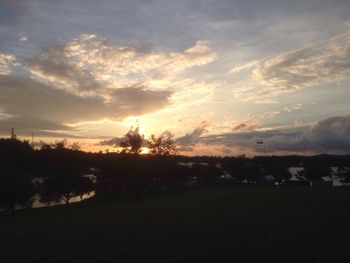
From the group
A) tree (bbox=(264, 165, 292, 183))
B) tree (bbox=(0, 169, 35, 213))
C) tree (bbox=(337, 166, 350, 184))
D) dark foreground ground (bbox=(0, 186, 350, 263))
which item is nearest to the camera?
dark foreground ground (bbox=(0, 186, 350, 263))

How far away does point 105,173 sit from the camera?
2613 inches

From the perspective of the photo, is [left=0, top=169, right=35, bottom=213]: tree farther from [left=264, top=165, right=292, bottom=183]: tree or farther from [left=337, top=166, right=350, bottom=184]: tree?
[left=337, top=166, right=350, bottom=184]: tree

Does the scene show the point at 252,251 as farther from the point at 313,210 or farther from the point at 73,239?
the point at 313,210

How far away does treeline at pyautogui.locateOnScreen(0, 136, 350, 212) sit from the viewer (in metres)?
46.5

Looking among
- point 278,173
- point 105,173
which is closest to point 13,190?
point 105,173

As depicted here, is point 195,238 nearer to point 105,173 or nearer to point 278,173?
point 105,173

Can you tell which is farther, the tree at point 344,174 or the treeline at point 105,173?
the tree at point 344,174

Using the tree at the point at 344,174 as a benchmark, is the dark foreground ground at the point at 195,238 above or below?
above

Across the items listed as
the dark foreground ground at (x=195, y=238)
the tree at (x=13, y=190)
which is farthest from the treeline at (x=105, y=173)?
the dark foreground ground at (x=195, y=238)

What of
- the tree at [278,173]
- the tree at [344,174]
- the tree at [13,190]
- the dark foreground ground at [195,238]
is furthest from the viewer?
the tree at [278,173]

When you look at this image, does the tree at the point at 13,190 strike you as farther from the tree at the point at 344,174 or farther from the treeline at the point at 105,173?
the tree at the point at 344,174

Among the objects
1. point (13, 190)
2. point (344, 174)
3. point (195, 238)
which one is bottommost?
point (344, 174)

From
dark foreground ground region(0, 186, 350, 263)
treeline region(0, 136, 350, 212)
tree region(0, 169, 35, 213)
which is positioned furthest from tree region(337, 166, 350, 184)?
tree region(0, 169, 35, 213)

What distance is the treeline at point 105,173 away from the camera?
46500mm
